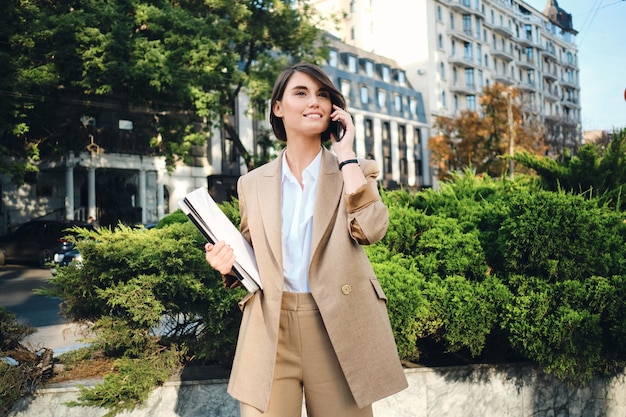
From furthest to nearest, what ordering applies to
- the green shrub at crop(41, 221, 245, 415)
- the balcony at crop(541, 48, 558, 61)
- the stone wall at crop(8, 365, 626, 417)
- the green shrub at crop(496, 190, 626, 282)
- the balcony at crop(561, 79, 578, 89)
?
the balcony at crop(561, 79, 578, 89)
the balcony at crop(541, 48, 558, 61)
the green shrub at crop(496, 190, 626, 282)
the green shrub at crop(41, 221, 245, 415)
the stone wall at crop(8, 365, 626, 417)

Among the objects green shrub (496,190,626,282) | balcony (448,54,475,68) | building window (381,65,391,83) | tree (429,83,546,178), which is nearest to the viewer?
green shrub (496,190,626,282)

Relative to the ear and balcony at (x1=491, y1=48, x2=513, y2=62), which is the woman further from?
balcony at (x1=491, y1=48, x2=513, y2=62)

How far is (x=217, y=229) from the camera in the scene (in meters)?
2.10

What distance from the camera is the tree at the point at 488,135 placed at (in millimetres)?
38281

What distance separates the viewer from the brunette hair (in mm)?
2191

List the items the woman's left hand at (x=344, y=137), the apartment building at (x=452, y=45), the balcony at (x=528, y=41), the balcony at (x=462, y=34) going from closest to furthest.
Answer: the woman's left hand at (x=344, y=137) → the apartment building at (x=452, y=45) → the balcony at (x=462, y=34) → the balcony at (x=528, y=41)

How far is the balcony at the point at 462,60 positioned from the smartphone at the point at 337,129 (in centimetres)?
6156

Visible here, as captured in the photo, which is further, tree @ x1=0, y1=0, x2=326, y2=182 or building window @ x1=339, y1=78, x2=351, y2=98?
building window @ x1=339, y1=78, x2=351, y2=98

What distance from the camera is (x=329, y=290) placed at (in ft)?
6.64

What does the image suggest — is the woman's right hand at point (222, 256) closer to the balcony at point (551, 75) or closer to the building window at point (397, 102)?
the building window at point (397, 102)

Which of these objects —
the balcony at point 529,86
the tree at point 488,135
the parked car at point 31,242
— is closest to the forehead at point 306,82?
the parked car at point 31,242

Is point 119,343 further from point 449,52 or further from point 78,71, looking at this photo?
point 449,52

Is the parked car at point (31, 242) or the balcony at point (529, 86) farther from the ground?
the balcony at point (529, 86)

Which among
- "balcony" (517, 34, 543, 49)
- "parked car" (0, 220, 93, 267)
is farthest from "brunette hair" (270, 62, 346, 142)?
"balcony" (517, 34, 543, 49)
